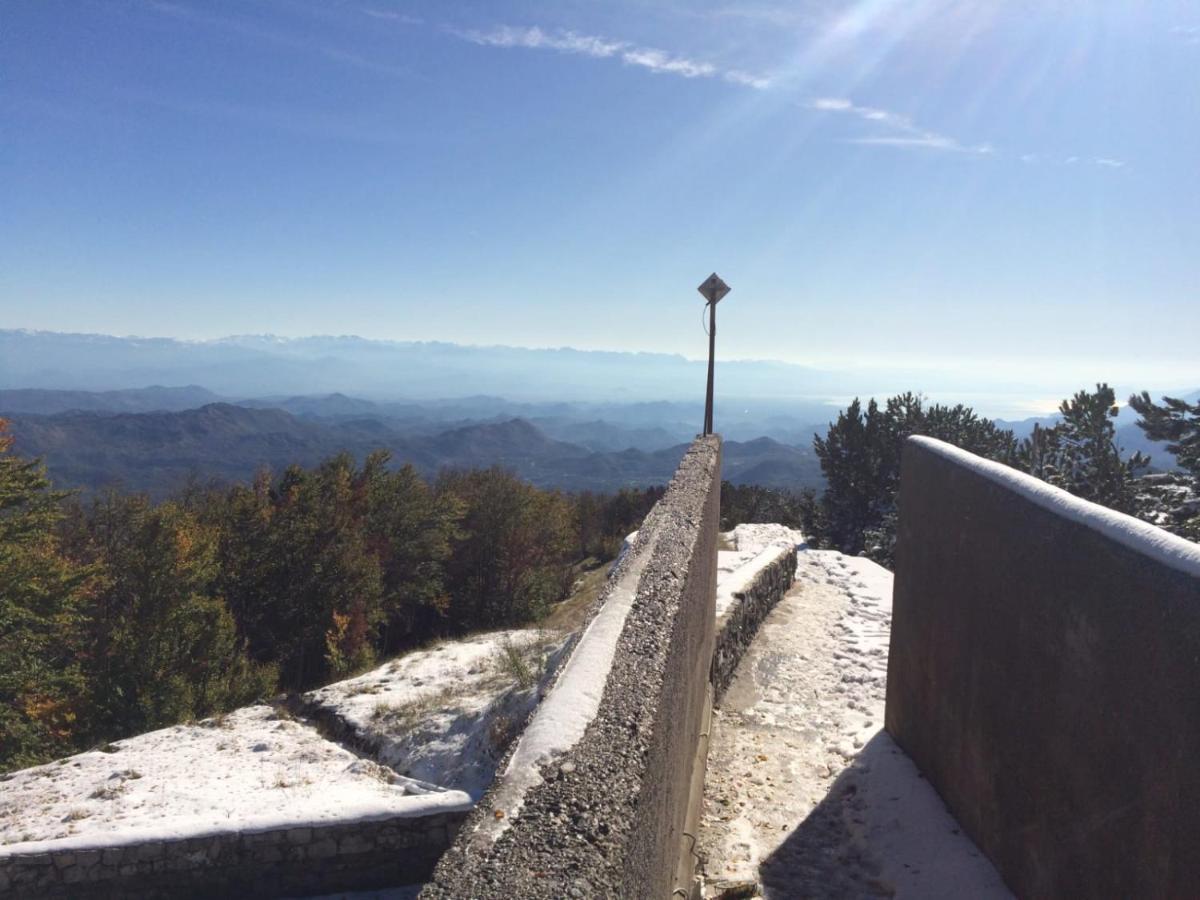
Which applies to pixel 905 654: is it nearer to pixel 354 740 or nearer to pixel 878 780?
pixel 878 780

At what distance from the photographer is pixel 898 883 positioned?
4.79 meters

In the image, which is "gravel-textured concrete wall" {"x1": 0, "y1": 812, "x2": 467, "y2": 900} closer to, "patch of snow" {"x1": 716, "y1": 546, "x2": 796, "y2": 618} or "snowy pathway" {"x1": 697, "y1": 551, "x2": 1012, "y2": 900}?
"snowy pathway" {"x1": 697, "y1": 551, "x2": 1012, "y2": 900}

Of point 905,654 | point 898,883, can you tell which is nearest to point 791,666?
point 905,654

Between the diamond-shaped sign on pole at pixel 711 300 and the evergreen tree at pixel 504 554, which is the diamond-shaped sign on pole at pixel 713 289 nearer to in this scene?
the diamond-shaped sign on pole at pixel 711 300

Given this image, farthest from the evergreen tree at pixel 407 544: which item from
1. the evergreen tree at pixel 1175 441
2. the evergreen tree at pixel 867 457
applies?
the evergreen tree at pixel 1175 441

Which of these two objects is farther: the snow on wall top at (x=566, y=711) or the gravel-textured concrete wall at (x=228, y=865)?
the gravel-textured concrete wall at (x=228, y=865)

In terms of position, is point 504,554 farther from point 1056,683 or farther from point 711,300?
point 1056,683

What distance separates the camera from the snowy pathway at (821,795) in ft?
15.9

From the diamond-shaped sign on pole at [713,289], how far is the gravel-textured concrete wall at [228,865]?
8.73 m

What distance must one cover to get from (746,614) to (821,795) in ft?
11.9

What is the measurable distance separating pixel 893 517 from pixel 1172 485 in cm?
1146

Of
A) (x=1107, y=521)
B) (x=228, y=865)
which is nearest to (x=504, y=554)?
(x=228, y=865)

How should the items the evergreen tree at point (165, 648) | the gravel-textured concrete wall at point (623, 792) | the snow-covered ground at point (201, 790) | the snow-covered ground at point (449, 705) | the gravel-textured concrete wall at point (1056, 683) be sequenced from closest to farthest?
1. the gravel-textured concrete wall at point (623, 792)
2. the gravel-textured concrete wall at point (1056, 683)
3. the snow-covered ground at point (201, 790)
4. the snow-covered ground at point (449, 705)
5. the evergreen tree at point (165, 648)

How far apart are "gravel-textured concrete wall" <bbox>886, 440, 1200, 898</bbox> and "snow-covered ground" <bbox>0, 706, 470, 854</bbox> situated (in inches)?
171
